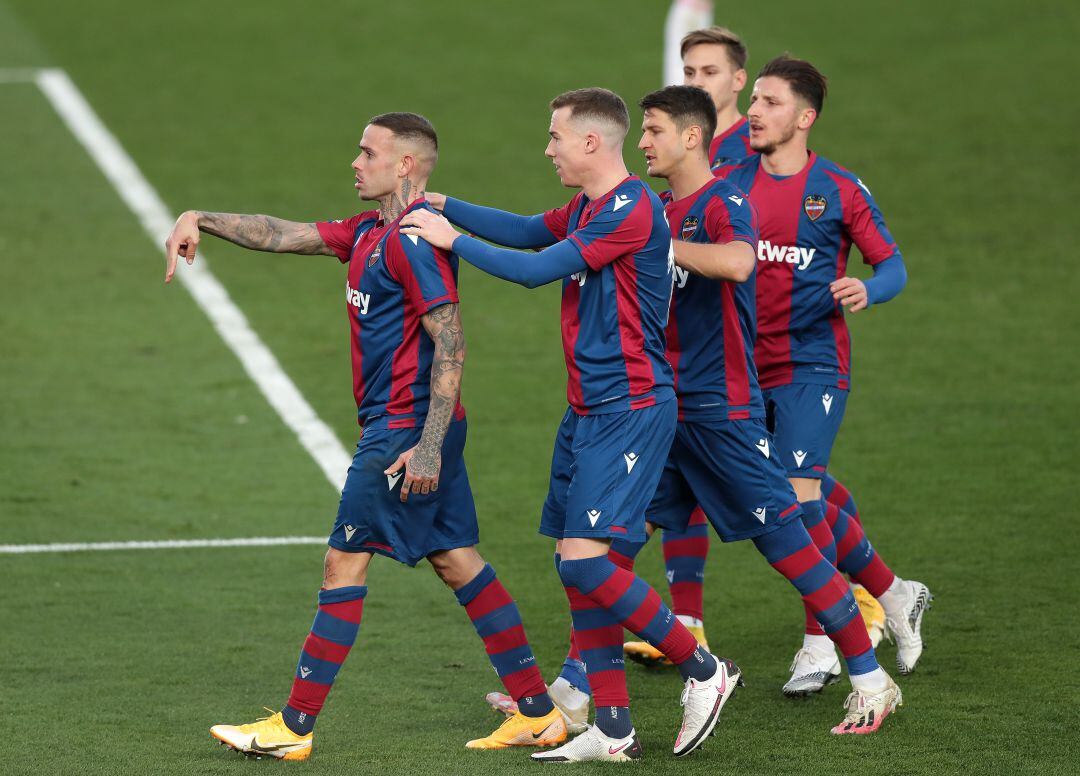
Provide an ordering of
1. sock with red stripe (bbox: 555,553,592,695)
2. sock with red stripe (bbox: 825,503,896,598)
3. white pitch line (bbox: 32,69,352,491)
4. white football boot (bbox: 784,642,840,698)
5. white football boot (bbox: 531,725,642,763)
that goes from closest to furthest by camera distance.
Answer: white football boot (bbox: 531,725,642,763) → sock with red stripe (bbox: 555,553,592,695) → white football boot (bbox: 784,642,840,698) → sock with red stripe (bbox: 825,503,896,598) → white pitch line (bbox: 32,69,352,491)

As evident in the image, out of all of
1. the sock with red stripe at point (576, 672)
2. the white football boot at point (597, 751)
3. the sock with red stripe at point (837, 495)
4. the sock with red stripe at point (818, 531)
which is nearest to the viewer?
the white football boot at point (597, 751)

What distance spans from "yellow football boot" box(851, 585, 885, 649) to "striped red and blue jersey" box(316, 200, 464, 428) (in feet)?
7.53

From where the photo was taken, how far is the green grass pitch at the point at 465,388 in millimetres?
6520

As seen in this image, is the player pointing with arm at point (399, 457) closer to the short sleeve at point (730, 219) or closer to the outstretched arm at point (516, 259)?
the outstretched arm at point (516, 259)

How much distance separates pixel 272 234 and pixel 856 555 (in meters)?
2.69

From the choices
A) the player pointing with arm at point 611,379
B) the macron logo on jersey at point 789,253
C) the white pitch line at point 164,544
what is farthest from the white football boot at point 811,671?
the white pitch line at point 164,544

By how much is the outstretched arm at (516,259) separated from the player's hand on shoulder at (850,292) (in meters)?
1.08

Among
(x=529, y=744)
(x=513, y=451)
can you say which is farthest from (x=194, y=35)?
(x=529, y=744)

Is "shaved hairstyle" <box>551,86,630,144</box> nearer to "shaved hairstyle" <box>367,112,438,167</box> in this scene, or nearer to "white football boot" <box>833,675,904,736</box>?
"shaved hairstyle" <box>367,112,438,167</box>

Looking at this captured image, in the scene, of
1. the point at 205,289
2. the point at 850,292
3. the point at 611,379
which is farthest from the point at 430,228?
the point at 205,289

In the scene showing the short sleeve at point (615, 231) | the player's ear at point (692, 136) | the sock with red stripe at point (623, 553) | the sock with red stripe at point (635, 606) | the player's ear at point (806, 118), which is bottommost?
the sock with red stripe at point (635, 606)

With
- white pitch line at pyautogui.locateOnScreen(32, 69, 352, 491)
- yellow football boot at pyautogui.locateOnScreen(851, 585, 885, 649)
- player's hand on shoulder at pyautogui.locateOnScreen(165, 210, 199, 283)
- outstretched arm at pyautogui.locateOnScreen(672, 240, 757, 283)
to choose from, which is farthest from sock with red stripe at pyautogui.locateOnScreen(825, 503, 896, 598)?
player's hand on shoulder at pyautogui.locateOnScreen(165, 210, 199, 283)

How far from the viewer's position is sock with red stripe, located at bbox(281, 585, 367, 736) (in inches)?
237

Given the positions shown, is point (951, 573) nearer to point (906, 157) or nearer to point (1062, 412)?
point (1062, 412)
